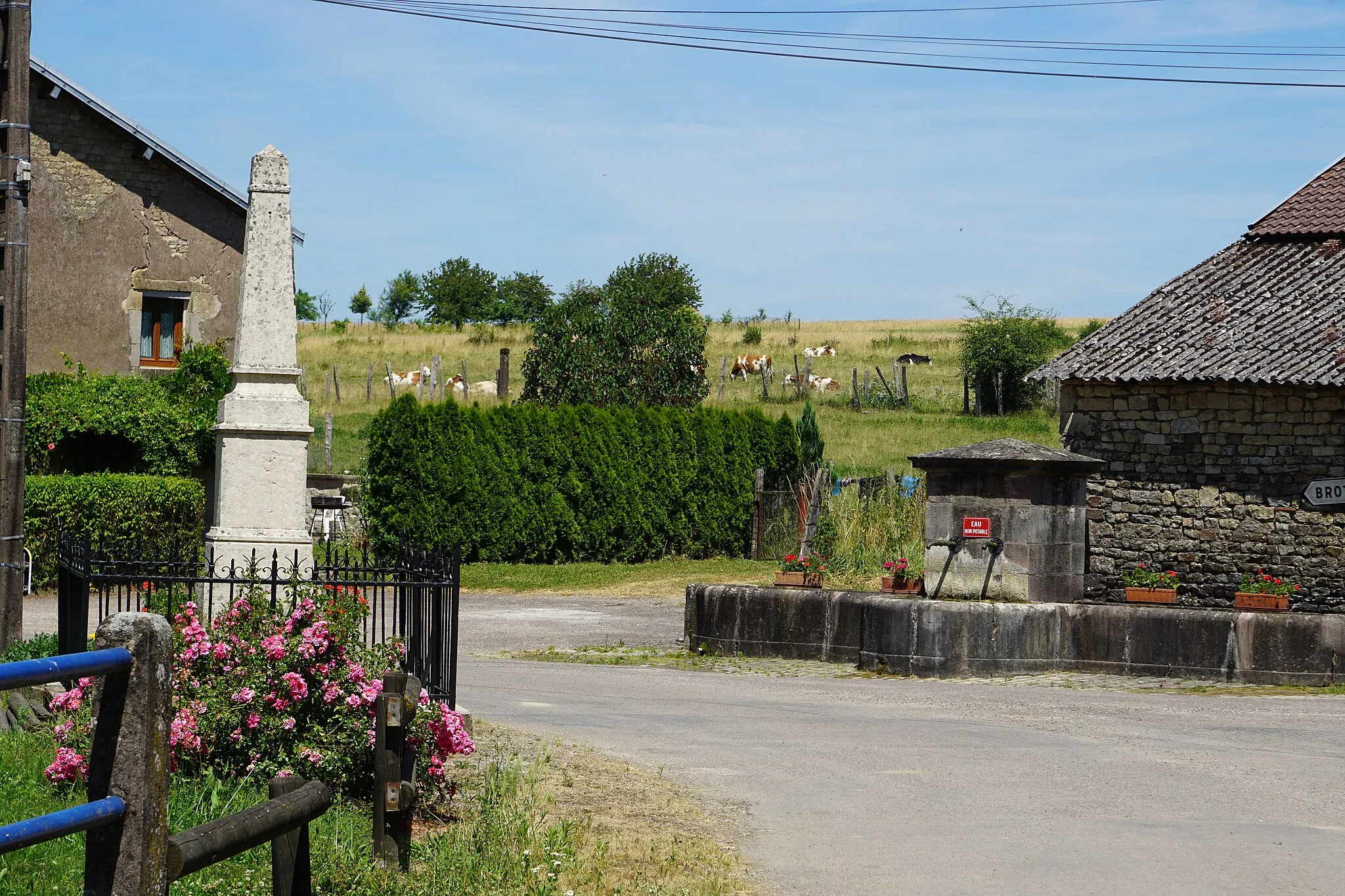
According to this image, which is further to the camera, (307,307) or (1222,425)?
(307,307)

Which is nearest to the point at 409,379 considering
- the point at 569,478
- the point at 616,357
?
the point at 616,357

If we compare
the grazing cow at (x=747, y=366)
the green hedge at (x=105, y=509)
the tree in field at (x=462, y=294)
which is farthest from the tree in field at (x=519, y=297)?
the green hedge at (x=105, y=509)

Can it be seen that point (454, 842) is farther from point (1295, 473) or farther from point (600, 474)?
point (600, 474)

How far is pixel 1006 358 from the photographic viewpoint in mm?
45594

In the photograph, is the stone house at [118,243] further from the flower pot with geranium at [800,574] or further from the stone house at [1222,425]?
the stone house at [1222,425]

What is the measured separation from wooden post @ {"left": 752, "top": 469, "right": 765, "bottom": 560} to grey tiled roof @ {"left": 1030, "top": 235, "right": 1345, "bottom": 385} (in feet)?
27.7

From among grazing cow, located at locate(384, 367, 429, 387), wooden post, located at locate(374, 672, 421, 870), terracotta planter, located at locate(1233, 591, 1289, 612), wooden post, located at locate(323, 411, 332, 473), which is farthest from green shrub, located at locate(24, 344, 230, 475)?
grazing cow, located at locate(384, 367, 429, 387)

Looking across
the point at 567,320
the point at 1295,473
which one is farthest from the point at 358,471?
the point at 1295,473

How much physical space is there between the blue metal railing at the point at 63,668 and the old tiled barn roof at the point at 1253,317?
16.2 metres

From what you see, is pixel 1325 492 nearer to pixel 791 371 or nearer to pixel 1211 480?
pixel 1211 480

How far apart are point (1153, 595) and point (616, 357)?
22.3m

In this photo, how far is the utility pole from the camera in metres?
10.1

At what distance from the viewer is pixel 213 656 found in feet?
22.7

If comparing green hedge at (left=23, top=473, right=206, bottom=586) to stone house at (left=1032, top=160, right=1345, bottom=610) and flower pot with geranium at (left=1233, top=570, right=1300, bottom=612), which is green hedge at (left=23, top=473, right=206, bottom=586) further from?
flower pot with geranium at (left=1233, top=570, right=1300, bottom=612)
